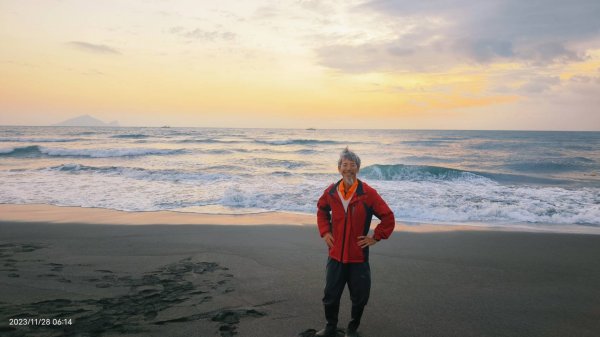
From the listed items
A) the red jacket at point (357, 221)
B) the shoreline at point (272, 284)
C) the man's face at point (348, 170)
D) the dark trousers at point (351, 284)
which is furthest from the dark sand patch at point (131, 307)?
the man's face at point (348, 170)

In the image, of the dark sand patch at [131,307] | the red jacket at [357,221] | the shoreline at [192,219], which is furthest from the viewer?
the shoreline at [192,219]

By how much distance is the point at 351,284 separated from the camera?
3.39m

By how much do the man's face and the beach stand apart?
4.86 feet

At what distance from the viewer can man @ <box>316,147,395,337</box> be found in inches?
130

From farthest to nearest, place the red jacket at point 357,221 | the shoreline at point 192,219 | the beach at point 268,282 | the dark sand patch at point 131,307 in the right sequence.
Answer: the shoreline at point 192,219, the beach at point 268,282, the dark sand patch at point 131,307, the red jacket at point 357,221

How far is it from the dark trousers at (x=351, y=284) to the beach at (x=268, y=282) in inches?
16.0

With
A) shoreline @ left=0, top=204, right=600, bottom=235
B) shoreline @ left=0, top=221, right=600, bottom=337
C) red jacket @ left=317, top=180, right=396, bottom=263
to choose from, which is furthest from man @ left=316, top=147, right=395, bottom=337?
shoreline @ left=0, top=204, right=600, bottom=235

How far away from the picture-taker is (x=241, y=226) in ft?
26.8

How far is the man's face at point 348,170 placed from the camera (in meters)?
3.36

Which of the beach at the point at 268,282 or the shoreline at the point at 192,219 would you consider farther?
the shoreline at the point at 192,219

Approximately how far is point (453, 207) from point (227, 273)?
764 centimetres

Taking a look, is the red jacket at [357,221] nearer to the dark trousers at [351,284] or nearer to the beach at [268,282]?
the dark trousers at [351,284]

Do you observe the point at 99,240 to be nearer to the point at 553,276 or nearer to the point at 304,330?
the point at 304,330

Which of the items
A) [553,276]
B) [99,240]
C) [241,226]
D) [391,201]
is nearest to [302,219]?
[241,226]
